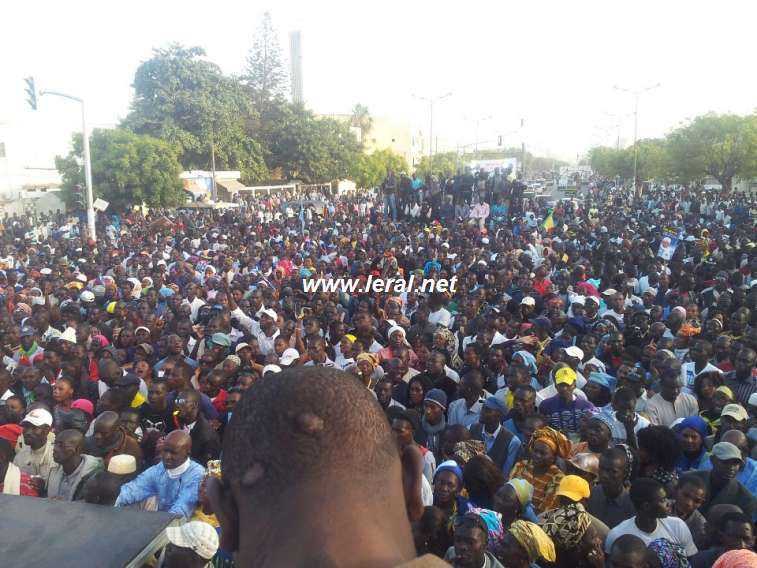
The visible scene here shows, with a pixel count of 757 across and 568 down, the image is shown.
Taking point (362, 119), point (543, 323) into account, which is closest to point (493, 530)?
point (543, 323)

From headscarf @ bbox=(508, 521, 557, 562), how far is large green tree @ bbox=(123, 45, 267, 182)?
37120 millimetres

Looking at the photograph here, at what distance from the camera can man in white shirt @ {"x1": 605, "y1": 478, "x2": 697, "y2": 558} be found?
127 inches

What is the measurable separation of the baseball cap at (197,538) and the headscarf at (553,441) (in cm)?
208

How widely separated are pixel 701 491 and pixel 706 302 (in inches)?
256

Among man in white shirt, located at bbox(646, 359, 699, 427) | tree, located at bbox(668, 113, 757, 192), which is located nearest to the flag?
man in white shirt, located at bbox(646, 359, 699, 427)

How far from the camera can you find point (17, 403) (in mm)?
4738

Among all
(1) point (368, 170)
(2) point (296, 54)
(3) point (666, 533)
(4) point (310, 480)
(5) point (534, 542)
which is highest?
(2) point (296, 54)

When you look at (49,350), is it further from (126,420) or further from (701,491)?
(701,491)

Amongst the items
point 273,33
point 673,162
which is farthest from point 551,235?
point 273,33

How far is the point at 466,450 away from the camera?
13.4 feet

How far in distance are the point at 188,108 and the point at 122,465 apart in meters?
37.9

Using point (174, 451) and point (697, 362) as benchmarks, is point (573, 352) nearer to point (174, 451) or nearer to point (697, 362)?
point (697, 362)

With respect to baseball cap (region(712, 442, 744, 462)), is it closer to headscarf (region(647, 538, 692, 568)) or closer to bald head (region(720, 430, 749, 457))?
bald head (region(720, 430, 749, 457))

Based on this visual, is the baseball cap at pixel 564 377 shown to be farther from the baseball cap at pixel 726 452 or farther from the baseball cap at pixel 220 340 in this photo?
the baseball cap at pixel 220 340
